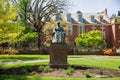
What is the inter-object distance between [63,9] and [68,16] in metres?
16.2

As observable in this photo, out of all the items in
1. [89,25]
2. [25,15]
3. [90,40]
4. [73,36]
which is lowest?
[90,40]

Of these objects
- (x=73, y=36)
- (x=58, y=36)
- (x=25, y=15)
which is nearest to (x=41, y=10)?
(x=25, y=15)

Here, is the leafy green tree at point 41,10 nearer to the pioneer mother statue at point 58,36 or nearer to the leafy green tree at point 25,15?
the leafy green tree at point 25,15

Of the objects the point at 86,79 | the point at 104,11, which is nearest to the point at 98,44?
the point at 104,11

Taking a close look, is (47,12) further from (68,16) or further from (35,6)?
(68,16)

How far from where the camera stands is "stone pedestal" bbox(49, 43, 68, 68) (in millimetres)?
21672

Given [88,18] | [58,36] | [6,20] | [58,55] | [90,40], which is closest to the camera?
[58,55]

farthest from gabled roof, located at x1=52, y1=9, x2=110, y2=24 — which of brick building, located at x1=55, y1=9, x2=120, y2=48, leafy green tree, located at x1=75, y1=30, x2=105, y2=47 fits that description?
leafy green tree, located at x1=75, y1=30, x2=105, y2=47

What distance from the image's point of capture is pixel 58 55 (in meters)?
21.8

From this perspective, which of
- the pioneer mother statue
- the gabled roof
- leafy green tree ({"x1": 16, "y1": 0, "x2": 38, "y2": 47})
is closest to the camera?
the pioneer mother statue

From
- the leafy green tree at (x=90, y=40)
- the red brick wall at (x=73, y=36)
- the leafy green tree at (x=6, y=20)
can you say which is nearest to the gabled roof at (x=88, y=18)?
the red brick wall at (x=73, y=36)

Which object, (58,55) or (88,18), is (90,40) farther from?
(58,55)

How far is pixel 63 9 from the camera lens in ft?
187

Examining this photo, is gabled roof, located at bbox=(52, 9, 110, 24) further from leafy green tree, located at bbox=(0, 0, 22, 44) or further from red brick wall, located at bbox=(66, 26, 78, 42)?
leafy green tree, located at bbox=(0, 0, 22, 44)
